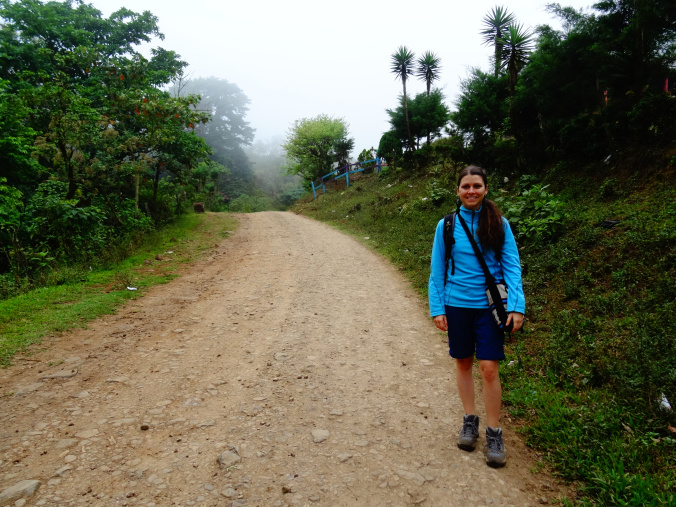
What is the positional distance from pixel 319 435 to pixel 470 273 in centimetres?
175

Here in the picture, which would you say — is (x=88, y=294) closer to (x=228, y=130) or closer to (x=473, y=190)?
(x=473, y=190)

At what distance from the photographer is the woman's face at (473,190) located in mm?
2545

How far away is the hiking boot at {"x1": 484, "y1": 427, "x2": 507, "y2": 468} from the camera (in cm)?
252

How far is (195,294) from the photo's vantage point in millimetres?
6574

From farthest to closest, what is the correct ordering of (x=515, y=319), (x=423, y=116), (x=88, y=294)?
(x=423, y=116) < (x=88, y=294) < (x=515, y=319)

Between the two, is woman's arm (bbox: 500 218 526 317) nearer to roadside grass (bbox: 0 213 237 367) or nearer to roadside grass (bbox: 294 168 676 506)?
roadside grass (bbox: 294 168 676 506)

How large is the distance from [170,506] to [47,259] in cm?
776

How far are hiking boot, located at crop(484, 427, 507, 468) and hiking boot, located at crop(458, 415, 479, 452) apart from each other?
120 millimetres

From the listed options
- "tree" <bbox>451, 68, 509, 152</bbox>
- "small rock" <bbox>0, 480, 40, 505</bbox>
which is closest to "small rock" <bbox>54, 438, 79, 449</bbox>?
"small rock" <bbox>0, 480, 40, 505</bbox>

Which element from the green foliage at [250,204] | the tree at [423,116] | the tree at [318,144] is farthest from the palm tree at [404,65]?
the green foliage at [250,204]

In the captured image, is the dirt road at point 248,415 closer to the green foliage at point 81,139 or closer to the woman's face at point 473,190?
the woman's face at point 473,190

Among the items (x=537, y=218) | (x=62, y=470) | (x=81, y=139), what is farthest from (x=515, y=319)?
(x=81, y=139)

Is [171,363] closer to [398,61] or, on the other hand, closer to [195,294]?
[195,294]

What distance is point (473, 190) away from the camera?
2.54 meters
